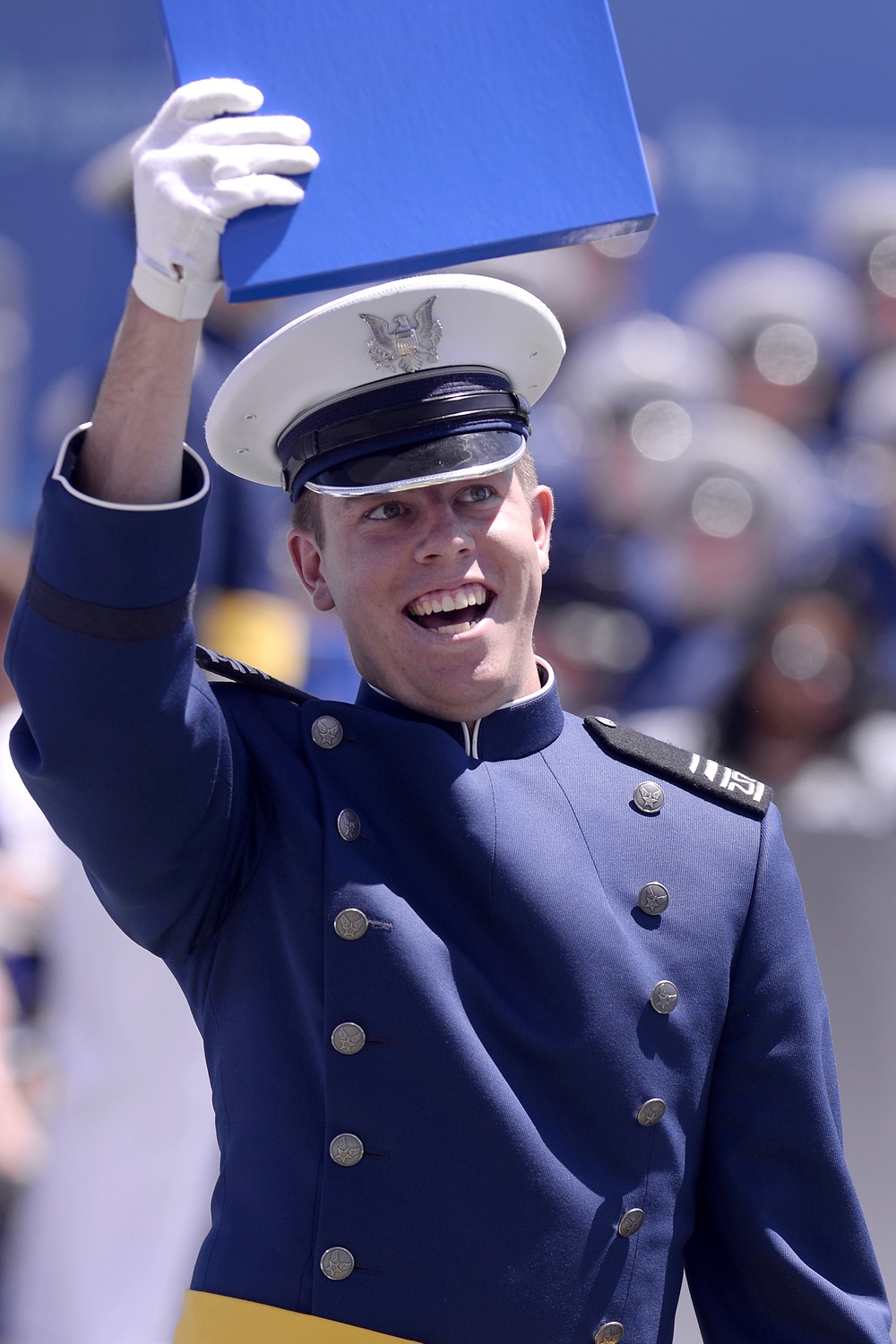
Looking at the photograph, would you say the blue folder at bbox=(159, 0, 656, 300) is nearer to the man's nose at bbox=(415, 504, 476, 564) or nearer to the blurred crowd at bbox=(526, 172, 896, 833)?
the man's nose at bbox=(415, 504, 476, 564)

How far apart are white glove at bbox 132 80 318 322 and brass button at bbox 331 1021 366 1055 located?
2.53 ft

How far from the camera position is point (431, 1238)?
172 cm

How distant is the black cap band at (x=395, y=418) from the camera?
1.85 meters

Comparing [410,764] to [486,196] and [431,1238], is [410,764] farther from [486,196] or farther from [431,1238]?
[486,196]

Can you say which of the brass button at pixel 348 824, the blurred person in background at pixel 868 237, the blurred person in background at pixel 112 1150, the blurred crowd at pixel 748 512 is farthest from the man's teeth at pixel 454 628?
the blurred person in background at pixel 868 237

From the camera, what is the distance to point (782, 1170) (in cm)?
188

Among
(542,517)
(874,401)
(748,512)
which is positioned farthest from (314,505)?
(874,401)

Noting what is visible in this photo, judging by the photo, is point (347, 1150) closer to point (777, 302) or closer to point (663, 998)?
point (663, 998)

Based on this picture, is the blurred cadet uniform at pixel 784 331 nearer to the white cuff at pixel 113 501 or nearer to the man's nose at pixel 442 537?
the man's nose at pixel 442 537

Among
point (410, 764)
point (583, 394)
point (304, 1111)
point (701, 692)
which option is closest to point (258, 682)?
point (410, 764)

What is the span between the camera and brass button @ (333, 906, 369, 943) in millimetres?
1760

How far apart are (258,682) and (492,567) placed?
326 mm

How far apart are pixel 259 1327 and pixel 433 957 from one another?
1.43ft

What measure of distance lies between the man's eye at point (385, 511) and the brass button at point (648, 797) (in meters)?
0.46
